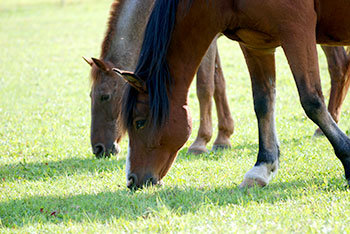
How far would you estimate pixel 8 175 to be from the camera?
583 centimetres

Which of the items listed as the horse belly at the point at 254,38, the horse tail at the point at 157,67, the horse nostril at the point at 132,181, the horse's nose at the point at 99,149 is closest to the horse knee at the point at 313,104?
the horse belly at the point at 254,38

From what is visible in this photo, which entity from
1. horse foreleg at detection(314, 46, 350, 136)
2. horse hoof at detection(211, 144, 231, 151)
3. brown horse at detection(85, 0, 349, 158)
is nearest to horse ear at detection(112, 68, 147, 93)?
brown horse at detection(85, 0, 349, 158)

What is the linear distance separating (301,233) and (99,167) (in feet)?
10.8

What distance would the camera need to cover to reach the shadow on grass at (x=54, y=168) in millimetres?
5742

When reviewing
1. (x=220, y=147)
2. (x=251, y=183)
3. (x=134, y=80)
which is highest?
→ (x=134, y=80)

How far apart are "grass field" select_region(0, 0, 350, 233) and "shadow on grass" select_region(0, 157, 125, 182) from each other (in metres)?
0.01

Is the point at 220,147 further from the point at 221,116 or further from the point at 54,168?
the point at 54,168

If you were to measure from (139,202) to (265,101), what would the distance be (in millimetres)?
1734

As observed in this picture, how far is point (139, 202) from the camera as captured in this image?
163 inches

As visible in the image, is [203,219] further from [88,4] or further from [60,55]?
[88,4]

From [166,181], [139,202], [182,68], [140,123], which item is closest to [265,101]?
[182,68]

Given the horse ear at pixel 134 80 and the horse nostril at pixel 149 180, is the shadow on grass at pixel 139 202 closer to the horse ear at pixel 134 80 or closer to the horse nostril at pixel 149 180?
the horse nostril at pixel 149 180

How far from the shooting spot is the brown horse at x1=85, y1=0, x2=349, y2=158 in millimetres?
6641

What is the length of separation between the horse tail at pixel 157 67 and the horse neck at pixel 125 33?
2.59 meters
